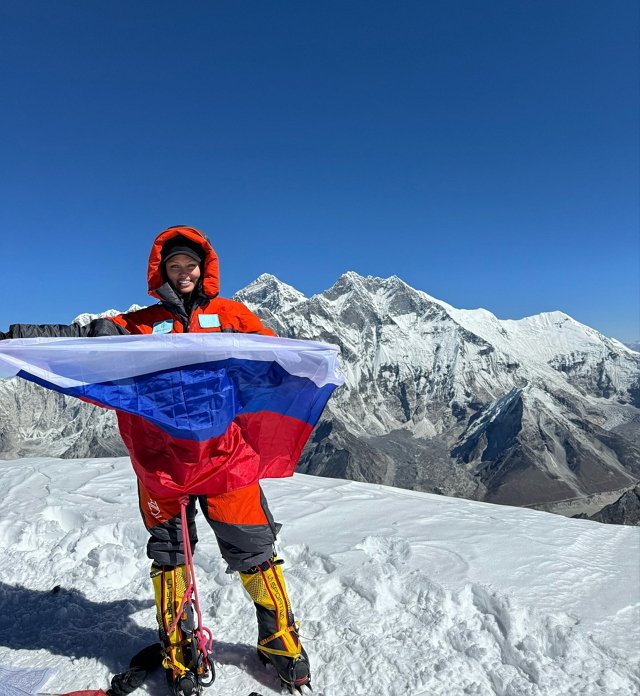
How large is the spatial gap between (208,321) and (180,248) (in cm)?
70

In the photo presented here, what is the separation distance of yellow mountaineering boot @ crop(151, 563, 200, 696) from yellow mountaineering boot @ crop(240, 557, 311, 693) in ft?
1.90

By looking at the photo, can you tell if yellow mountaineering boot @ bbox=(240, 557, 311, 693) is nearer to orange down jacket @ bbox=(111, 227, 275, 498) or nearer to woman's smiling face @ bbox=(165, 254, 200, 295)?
orange down jacket @ bbox=(111, 227, 275, 498)

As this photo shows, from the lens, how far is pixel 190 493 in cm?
427

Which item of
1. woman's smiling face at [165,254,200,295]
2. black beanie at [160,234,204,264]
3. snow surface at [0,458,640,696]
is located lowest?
snow surface at [0,458,640,696]

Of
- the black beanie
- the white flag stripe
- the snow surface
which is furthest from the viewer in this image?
the black beanie

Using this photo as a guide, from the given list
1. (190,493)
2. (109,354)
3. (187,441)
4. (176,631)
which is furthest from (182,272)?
(176,631)

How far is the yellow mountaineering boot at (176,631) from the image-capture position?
13.6 feet

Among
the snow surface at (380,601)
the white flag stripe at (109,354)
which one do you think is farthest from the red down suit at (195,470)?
the snow surface at (380,601)

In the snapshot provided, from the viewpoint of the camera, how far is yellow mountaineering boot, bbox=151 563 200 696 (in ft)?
13.6

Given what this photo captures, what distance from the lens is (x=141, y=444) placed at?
4320 millimetres

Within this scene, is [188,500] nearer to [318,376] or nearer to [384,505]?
[318,376]

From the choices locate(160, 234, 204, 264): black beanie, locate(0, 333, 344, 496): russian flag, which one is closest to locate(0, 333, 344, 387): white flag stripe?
locate(0, 333, 344, 496): russian flag

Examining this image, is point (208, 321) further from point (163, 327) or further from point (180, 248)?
point (180, 248)

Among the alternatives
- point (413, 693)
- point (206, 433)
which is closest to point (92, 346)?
point (206, 433)
